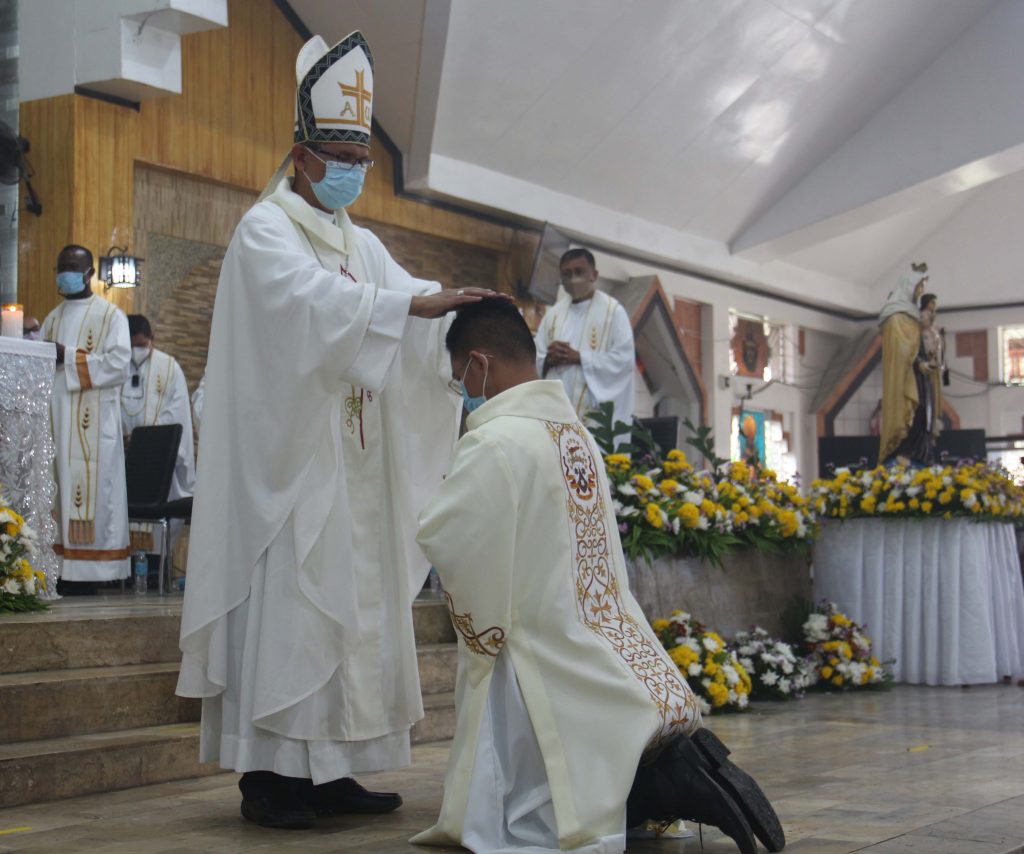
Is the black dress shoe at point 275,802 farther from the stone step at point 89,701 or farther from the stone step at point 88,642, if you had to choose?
the stone step at point 88,642

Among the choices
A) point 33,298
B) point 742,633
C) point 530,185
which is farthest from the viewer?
point 530,185

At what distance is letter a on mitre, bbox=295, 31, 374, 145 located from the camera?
4.06 meters

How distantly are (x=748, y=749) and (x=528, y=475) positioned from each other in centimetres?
247

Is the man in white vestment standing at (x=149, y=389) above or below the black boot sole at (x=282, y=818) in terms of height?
above

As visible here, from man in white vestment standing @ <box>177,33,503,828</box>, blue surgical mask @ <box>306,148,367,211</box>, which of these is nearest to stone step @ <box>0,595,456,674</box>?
man in white vestment standing @ <box>177,33,503,828</box>

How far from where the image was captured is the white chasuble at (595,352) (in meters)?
8.73

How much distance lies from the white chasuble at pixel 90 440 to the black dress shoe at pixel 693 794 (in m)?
5.62

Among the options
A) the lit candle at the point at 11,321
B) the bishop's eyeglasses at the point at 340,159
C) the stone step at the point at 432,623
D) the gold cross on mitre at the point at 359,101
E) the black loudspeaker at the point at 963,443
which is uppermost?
the gold cross on mitre at the point at 359,101

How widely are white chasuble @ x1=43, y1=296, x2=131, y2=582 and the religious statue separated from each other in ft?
18.7

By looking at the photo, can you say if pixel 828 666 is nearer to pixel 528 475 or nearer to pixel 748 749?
pixel 748 749

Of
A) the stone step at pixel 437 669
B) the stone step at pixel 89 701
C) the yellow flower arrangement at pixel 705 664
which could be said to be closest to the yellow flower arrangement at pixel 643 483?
the yellow flower arrangement at pixel 705 664

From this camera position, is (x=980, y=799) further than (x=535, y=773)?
Yes

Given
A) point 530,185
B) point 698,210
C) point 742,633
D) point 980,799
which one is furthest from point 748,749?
point 698,210

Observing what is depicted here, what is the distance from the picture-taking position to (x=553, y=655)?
3318mm
